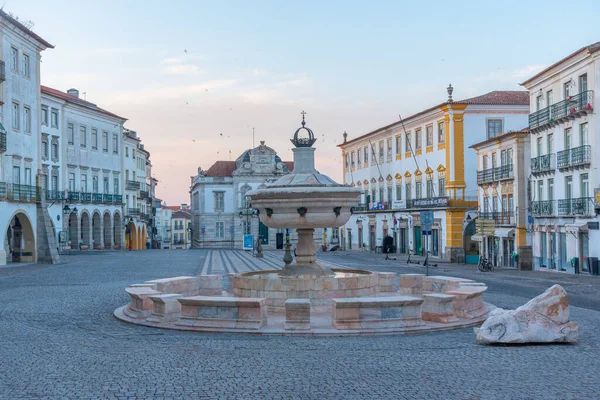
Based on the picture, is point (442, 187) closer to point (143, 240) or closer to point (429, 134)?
point (429, 134)

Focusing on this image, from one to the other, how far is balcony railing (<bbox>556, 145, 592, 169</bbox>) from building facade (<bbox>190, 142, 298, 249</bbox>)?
4704cm

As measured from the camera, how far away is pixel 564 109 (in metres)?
34.4

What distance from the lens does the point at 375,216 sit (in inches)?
2504

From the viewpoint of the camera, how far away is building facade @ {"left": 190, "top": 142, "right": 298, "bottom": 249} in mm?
80750

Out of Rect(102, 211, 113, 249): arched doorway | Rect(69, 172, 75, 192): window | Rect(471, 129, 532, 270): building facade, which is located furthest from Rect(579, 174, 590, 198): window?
Rect(102, 211, 113, 249): arched doorway

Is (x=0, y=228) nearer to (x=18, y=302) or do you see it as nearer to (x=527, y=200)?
(x=18, y=302)

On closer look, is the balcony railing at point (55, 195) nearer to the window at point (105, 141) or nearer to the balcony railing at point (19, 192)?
the window at point (105, 141)

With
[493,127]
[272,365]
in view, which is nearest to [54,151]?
[493,127]

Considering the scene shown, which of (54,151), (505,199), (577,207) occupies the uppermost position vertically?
(54,151)

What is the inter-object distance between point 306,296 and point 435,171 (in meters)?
38.0

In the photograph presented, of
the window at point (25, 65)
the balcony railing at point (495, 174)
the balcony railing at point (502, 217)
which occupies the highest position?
the window at point (25, 65)

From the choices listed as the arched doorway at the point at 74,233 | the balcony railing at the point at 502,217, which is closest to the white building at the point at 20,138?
the arched doorway at the point at 74,233

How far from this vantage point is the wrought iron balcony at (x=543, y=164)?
36.1 m

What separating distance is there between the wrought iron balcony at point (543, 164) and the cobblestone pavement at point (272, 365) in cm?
2330
